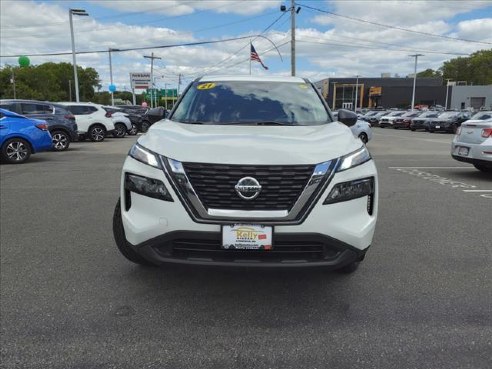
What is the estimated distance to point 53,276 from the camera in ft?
13.3

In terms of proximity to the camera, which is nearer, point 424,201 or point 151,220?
point 151,220

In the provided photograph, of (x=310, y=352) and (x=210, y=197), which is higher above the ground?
(x=210, y=197)

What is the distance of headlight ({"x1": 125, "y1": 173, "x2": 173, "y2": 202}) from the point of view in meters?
3.09

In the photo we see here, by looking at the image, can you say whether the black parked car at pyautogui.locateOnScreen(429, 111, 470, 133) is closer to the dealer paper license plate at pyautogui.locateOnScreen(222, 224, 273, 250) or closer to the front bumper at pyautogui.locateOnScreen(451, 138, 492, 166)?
the front bumper at pyautogui.locateOnScreen(451, 138, 492, 166)

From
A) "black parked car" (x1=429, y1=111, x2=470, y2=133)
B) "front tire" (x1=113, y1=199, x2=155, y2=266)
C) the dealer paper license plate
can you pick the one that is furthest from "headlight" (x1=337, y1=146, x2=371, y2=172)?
"black parked car" (x1=429, y1=111, x2=470, y2=133)

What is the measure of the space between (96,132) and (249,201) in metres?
18.5

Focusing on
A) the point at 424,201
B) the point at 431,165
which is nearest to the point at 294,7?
the point at 431,165

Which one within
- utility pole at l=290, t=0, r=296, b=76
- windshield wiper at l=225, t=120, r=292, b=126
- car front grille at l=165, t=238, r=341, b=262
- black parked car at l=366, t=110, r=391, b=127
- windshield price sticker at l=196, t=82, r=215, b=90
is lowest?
black parked car at l=366, t=110, r=391, b=127

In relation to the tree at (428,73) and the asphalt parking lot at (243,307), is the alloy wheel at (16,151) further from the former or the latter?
the tree at (428,73)

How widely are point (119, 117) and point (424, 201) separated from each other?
60.1 ft

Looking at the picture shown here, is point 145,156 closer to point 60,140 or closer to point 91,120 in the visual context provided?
point 60,140

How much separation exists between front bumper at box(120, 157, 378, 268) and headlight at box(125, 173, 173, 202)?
0.09 ft

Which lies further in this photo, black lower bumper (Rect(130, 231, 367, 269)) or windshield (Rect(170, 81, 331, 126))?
windshield (Rect(170, 81, 331, 126))

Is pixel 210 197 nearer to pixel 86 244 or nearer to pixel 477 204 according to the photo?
pixel 86 244
